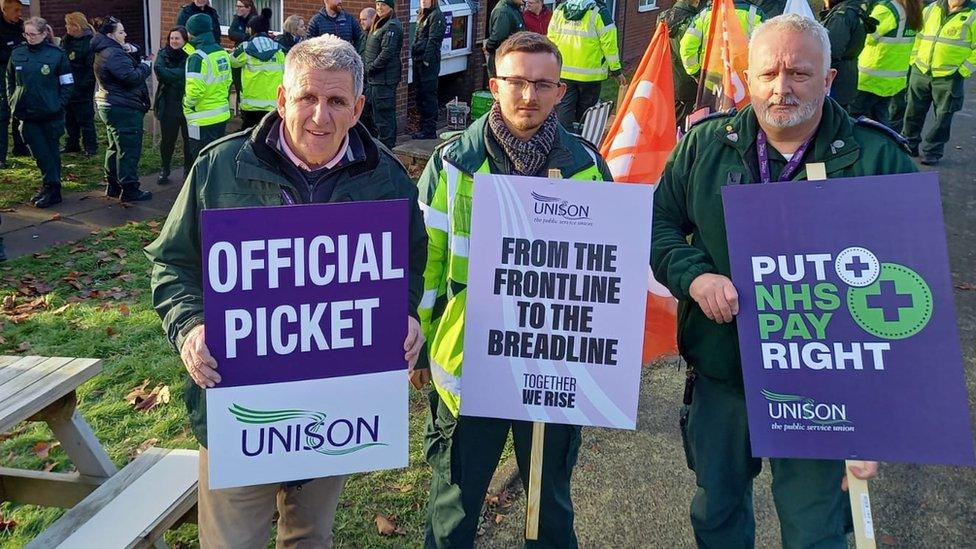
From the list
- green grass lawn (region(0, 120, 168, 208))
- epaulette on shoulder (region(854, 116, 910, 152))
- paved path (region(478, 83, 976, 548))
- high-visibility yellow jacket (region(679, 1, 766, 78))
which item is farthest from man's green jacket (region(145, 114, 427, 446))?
green grass lawn (region(0, 120, 168, 208))

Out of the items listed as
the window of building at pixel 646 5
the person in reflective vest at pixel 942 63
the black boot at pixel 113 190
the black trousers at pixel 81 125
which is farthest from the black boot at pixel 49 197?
the window of building at pixel 646 5

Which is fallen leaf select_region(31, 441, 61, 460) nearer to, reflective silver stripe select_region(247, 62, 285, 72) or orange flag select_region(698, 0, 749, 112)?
orange flag select_region(698, 0, 749, 112)

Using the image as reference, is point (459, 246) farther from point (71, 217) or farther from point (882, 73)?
point (882, 73)

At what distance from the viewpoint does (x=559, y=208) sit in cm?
272

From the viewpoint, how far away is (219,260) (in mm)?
2355

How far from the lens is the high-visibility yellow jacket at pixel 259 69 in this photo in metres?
8.98

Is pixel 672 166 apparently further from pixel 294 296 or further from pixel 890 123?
pixel 890 123

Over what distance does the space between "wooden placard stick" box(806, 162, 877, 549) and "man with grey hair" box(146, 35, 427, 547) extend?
51.6 inches

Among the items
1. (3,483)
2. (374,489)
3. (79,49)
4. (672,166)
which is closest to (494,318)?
(672,166)

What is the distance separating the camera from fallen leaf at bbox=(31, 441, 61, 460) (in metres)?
4.31

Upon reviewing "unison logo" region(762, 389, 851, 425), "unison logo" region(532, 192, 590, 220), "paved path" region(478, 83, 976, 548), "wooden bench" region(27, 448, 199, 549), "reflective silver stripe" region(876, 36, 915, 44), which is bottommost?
"paved path" region(478, 83, 976, 548)

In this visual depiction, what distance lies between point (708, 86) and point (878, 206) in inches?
150

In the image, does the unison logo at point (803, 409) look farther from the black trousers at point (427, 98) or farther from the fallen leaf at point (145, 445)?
the black trousers at point (427, 98)

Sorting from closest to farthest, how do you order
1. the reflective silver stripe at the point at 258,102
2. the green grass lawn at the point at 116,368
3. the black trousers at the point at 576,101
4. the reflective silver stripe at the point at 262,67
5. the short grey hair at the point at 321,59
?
the short grey hair at the point at 321,59 < the green grass lawn at the point at 116,368 < the reflective silver stripe at the point at 262,67 < the reflective silver stripe at the point at 258,102 < the black trousers at the point at 576,101
